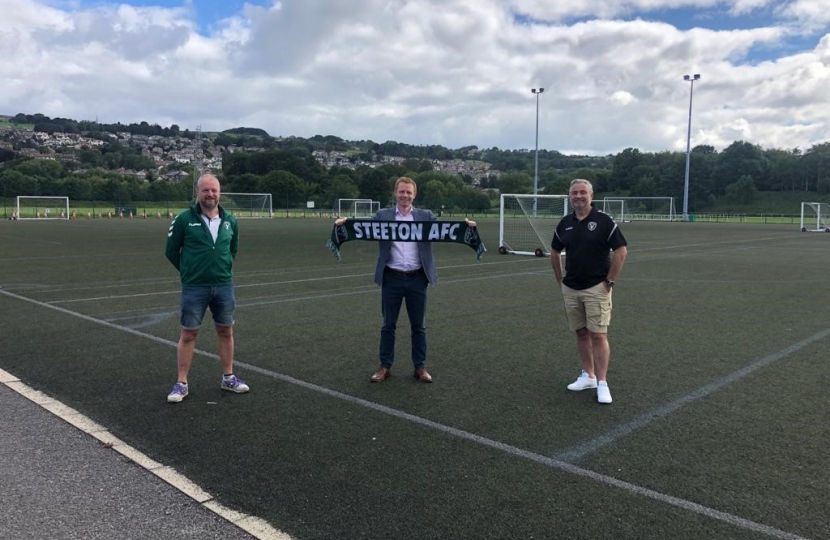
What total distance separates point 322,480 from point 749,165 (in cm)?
11217

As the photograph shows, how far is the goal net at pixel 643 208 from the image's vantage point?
65.2m

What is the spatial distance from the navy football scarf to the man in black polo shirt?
0.94 m

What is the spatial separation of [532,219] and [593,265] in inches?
695

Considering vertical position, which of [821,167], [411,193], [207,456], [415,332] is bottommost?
[207,456]

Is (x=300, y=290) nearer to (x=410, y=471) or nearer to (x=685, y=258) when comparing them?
(x=410, y=471)

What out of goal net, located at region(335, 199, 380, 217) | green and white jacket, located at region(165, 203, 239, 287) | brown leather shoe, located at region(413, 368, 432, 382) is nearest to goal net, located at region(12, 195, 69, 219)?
goal net, located at region(335, 199, 380, 217)

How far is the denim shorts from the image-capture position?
527cm

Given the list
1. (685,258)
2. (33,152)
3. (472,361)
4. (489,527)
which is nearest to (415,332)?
(472,361)

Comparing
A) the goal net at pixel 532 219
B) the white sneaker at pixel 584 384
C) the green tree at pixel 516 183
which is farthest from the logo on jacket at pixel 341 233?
the green tree at pixel 516 183

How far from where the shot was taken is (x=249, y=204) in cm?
6406

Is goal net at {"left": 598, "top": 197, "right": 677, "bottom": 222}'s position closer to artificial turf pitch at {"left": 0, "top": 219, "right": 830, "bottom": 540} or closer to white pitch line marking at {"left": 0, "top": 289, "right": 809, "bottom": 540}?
artificial turf pitch at {"left": 0, "top": 219, "right": 830, "bottom": 540}

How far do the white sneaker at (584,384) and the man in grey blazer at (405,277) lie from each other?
131cm

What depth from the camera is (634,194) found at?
98438 mm

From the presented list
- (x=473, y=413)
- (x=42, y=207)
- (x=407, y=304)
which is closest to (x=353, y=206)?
(x=42, y=207)
